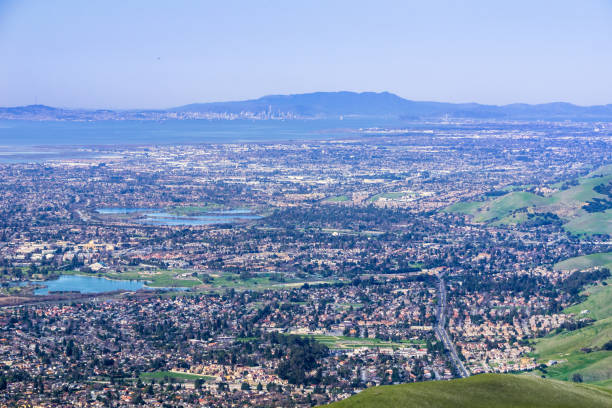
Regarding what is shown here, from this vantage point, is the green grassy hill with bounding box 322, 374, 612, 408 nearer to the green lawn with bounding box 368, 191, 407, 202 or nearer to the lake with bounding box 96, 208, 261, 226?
the lake with bounding box 96, 208, 261, 226

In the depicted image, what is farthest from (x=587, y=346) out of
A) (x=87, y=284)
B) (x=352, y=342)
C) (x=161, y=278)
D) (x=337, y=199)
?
(x=337, y=199)

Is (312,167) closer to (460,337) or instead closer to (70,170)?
(70,170)

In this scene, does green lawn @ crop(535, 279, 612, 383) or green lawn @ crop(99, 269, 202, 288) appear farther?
green lawn @ crop(99, 269, 202, 288)

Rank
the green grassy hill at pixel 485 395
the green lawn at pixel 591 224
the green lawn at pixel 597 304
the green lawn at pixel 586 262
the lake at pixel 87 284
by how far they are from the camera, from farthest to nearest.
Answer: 1. the green lawn at pixel 591 224
2. the green lawn at pixel 586 262
3. the lake at pixel 87 284
4. the green lawn at pixel 597 304
5. the green grassy hill at pixel 485 395

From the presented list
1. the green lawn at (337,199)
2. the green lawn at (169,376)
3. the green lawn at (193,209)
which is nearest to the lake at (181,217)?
the green lawn at (193,209)

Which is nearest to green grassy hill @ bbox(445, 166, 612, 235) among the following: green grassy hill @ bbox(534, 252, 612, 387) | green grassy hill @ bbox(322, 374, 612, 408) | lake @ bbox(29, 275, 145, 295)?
green grassy hill @ bbox(534, 252, 612, 387)

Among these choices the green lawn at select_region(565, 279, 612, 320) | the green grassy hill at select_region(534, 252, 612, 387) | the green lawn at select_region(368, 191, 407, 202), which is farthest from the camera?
the green lawn at select_region(368, 191, 407, 202)

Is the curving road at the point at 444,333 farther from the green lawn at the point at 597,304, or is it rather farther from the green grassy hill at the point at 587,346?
the green lawn at the point at 597,304
